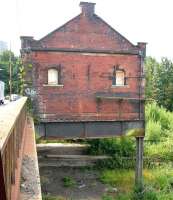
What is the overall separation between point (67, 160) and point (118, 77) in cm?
662

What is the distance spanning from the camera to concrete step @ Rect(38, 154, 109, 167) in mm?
22719

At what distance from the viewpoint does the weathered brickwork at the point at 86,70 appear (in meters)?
17.7

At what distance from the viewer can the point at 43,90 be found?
18.0m

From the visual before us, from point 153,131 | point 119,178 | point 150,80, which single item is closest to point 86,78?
point 119,178

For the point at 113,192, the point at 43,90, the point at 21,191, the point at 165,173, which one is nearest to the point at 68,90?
the point at 43,90

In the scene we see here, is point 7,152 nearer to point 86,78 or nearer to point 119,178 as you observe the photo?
point 86,78

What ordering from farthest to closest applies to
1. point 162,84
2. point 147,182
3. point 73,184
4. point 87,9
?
point 162,84
point 73,184
point 147,182
point 87,9

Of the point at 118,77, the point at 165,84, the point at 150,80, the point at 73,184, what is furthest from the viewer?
the point at 150,80

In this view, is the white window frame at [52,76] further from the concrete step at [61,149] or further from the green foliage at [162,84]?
the green foliage at [162,84]

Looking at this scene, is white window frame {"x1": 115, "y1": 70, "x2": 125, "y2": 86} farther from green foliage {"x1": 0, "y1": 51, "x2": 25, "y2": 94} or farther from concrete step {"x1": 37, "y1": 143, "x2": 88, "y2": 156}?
concrete step {"x1": 37, "y1": 143, "x2": 88, "y2": 156}

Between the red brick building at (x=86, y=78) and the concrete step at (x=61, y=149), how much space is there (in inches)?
249

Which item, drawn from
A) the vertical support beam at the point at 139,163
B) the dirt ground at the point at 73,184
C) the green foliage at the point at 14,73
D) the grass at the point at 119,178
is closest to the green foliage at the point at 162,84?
the green foliage at the point at 14,73

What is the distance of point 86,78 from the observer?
18562 millimetres

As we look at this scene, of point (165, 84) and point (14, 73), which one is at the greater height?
point (14, 73)
